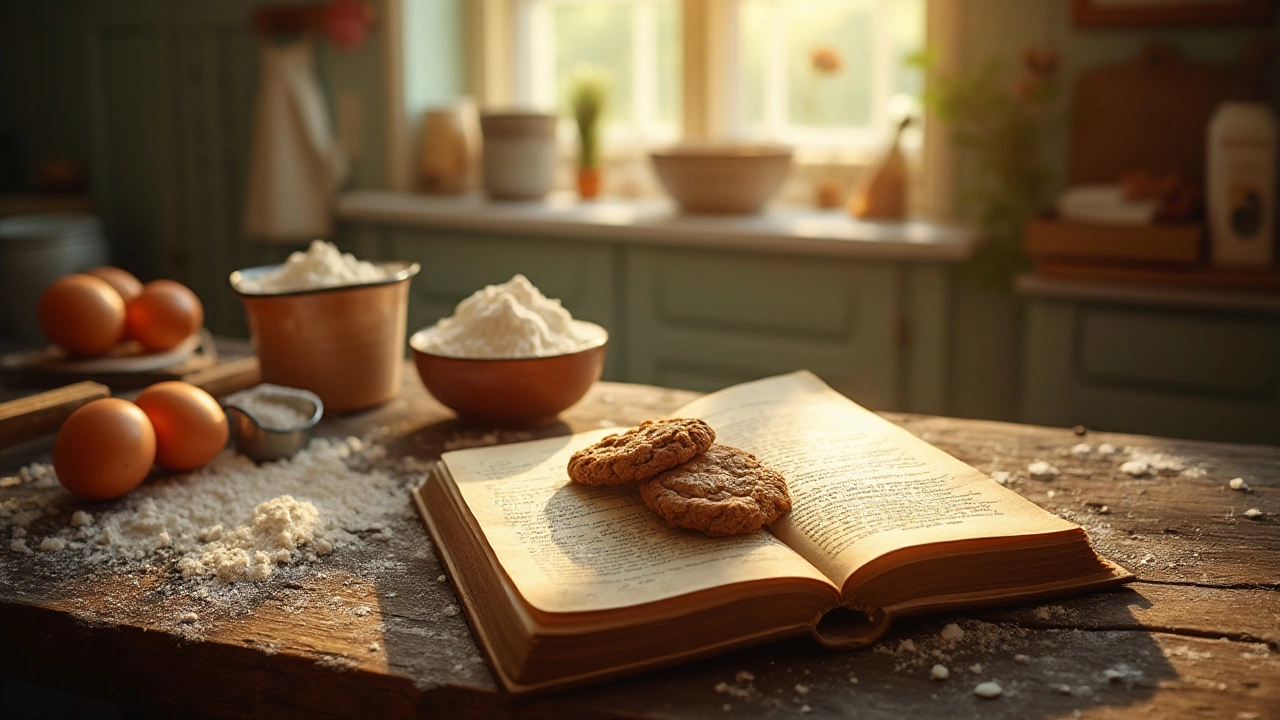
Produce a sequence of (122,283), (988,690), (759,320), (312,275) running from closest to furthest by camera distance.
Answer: (988,690) < (312,275) < (122,283) < (759,320)

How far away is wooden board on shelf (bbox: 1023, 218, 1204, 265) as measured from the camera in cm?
192

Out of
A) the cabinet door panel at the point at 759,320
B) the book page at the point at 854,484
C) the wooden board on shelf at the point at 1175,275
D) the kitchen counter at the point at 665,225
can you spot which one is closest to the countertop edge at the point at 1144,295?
the wooden board on shelf at the point at 1175,275

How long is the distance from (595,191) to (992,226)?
0.99m

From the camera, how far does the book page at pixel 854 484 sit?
0.81 m

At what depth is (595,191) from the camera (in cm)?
279

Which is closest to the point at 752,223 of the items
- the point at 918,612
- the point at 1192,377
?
the point at 1192,377

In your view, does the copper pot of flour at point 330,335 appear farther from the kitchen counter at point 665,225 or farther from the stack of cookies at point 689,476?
the kitchen counter at point 665,225

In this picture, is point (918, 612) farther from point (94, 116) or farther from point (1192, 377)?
point (94, 116)

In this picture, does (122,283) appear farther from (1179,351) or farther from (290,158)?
(1179,351)

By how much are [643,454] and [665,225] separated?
1.54 meters

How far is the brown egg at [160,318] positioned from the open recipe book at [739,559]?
2.03 ft

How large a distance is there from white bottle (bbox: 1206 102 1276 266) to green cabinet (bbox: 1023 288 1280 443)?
111 mm

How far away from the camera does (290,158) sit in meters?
2.90

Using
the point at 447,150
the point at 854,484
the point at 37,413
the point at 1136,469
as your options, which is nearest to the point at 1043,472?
the point at 1136,469
